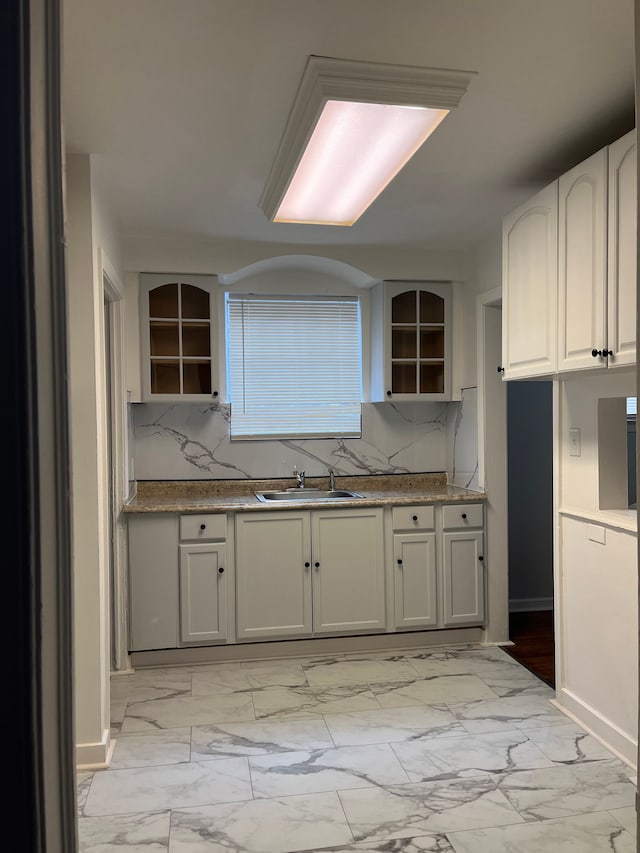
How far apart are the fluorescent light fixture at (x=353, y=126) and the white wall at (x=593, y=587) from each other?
1163 mm

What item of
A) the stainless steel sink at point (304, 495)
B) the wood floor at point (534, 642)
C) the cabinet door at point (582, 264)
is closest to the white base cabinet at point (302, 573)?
the wood floor at point (534, 642)

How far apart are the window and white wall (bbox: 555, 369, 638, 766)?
5.90 ft

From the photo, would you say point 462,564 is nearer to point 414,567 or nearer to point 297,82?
point 414,567

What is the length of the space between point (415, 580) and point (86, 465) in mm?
2145

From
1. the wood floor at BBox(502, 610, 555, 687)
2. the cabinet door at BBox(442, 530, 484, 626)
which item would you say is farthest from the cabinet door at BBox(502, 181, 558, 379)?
the wood floor at BBox(502, 610, 555, 687)

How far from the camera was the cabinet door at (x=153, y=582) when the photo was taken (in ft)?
11.9

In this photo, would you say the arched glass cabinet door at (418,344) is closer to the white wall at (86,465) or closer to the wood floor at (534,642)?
the wood floor at (534,642)

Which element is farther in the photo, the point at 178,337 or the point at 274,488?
the point at 274,488

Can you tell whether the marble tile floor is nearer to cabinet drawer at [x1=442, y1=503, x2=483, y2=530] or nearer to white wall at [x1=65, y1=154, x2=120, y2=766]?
white wall at [x1=65, y1=154, x2=120, y2=766]

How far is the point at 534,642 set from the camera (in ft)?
13.1

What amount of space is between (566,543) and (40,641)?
2.87 metres

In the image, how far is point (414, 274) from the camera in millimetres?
4203

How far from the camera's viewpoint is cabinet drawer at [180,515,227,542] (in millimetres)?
3672

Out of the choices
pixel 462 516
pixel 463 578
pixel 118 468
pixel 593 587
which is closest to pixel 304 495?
pixel 462 516
